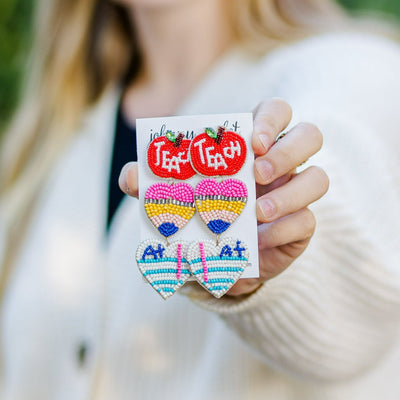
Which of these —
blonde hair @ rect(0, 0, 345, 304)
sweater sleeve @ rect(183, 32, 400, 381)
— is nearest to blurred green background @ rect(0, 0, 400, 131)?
blonde hair @ rect(0, 0, 345, 304)

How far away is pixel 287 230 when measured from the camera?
47 centimetres

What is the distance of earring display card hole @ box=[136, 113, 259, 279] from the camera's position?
1.49 ft

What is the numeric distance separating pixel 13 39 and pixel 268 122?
146cm

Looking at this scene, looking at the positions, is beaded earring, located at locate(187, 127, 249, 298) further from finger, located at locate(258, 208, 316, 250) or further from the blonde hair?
the blonde hair

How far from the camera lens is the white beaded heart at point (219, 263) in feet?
1.48

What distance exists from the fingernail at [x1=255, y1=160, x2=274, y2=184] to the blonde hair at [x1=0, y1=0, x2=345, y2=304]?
82 centimetres

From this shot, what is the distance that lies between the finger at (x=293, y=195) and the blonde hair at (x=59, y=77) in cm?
80

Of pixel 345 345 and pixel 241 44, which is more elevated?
pixel 241 44

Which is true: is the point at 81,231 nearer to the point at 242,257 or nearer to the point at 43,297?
the point at 43,297

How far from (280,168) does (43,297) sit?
705 millimetres

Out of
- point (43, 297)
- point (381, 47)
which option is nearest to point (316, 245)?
point (381, 47)

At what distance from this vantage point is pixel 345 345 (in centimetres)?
66

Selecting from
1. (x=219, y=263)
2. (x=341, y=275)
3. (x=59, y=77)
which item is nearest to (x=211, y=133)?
(x=219, y=263)

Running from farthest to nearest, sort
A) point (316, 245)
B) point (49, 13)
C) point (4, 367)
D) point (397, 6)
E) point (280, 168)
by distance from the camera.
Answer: point (397, 6), point (49, 13), point (4, 367), point (316, 245), point (280, 168)
